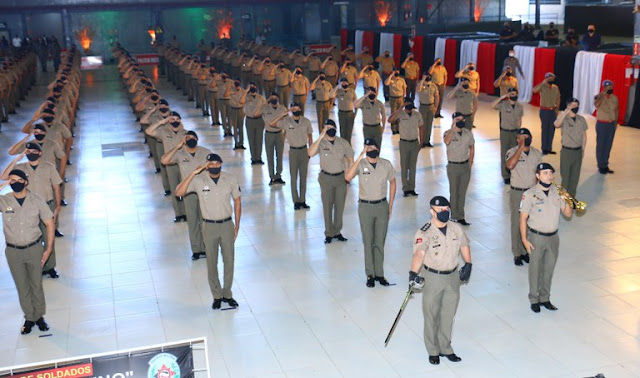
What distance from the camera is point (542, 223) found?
8086 millimetres

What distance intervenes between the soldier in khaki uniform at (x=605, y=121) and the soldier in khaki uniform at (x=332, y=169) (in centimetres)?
546

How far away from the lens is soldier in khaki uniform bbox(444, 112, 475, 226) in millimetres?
11086

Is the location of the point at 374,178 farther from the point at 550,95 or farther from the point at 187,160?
the point at 550,95

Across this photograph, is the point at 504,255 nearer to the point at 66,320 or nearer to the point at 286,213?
the point at 286,213

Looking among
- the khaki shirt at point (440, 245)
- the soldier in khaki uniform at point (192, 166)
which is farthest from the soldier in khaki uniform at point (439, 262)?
the soldier in khaki uniform at point (192, 166)

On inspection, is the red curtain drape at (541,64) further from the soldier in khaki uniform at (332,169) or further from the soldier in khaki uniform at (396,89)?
the soldier in khaki uniform at (332,169)

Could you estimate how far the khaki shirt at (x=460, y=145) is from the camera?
437 inches

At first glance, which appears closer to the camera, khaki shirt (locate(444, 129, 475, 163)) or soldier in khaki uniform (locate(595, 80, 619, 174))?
khaki shirt (locate(444, 129, 475, 163))

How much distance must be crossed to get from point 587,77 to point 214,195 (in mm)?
14636

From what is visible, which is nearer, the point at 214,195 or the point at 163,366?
the point at 163,366

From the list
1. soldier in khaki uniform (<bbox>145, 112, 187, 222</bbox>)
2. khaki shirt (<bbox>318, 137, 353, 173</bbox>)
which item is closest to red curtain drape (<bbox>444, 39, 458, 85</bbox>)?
soldier in khaki uniform (<bbox>145, 112, 187, 222</bbox>)

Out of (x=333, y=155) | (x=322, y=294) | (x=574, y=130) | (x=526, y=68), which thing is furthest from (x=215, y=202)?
(x=526, y=68)

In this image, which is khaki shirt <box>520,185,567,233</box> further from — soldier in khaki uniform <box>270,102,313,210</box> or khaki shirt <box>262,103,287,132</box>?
khaki shirt <box>262,103,287,132</box>

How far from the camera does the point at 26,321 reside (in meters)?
8.38
